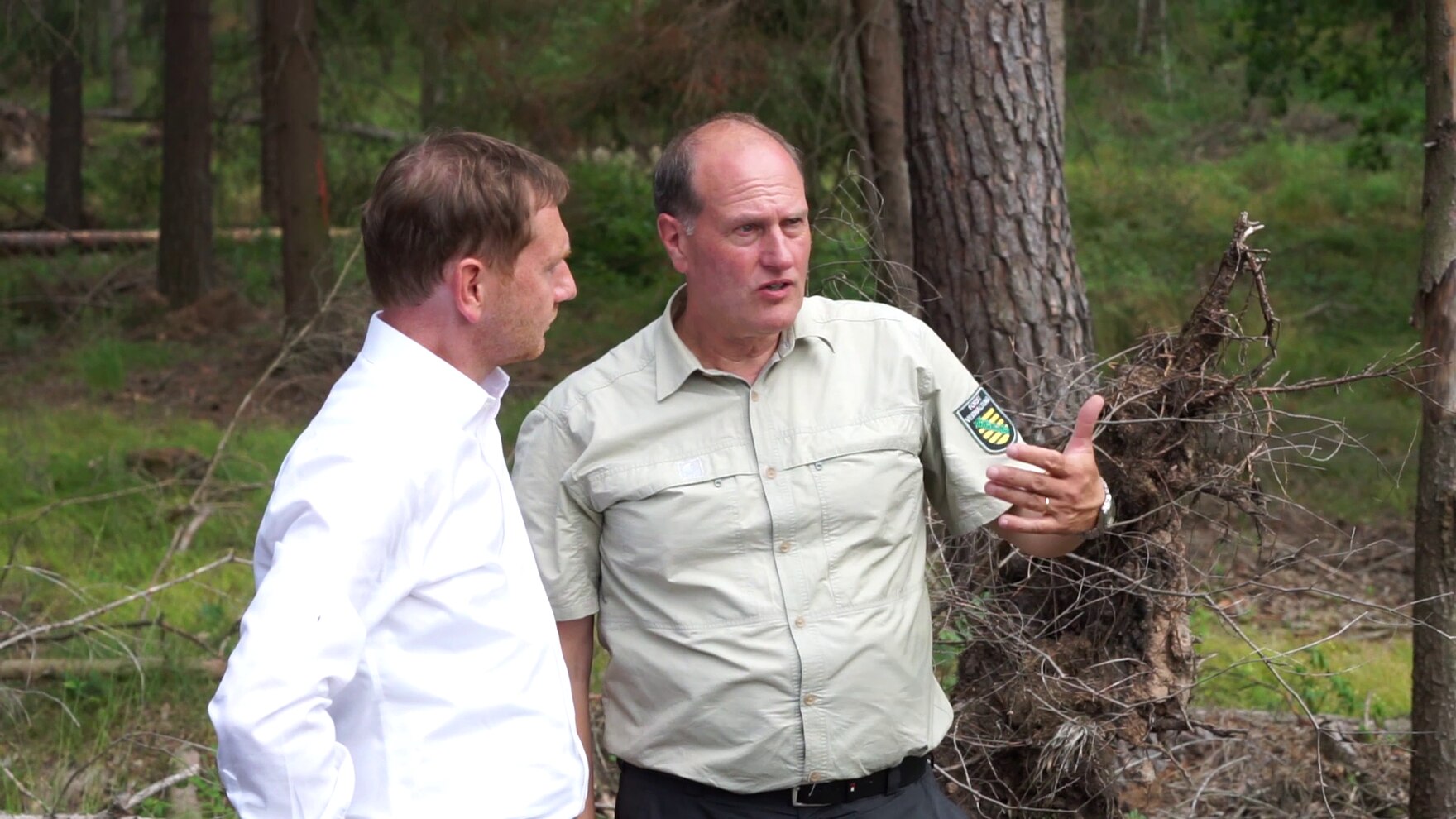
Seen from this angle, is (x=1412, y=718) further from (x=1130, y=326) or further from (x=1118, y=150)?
(x=1118, y=150)

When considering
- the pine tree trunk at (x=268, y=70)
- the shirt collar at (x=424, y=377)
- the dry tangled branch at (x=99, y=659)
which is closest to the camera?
the shirt collar at (x=424, y=377)

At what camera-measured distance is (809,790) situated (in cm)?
261

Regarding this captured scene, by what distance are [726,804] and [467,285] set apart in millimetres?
1115

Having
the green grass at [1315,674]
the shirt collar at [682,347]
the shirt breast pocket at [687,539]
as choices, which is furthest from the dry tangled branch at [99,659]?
the green grass at [1315,674]

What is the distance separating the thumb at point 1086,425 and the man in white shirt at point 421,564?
0.96 metres

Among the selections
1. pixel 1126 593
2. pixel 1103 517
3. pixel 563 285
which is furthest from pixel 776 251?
pixel 1126 593

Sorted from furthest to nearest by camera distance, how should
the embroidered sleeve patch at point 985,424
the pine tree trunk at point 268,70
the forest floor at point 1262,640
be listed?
1. the pine tree trunk at point 268,70
2. the forest floor at point 1262,640
3. the embroidered sleeve patch at point 985,424

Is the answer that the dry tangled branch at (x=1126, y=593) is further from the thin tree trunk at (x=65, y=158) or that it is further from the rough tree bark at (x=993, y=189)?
the thin tree trunk at (x=65, y=158)

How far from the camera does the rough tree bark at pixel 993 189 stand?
14.3 ft

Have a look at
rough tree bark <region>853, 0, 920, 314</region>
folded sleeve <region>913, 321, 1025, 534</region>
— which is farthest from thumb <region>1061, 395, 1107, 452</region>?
rough tree bark <region>853, 0, 920, 314</region>

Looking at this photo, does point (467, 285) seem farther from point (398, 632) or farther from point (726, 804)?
point (726, 804)

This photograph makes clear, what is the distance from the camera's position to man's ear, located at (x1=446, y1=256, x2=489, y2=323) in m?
2.05

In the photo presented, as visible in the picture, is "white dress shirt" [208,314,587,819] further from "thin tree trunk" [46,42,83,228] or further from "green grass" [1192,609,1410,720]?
"thin tree trunk" [46,42,83,228]

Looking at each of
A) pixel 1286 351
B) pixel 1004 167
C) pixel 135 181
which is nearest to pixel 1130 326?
pixel 1286 351
